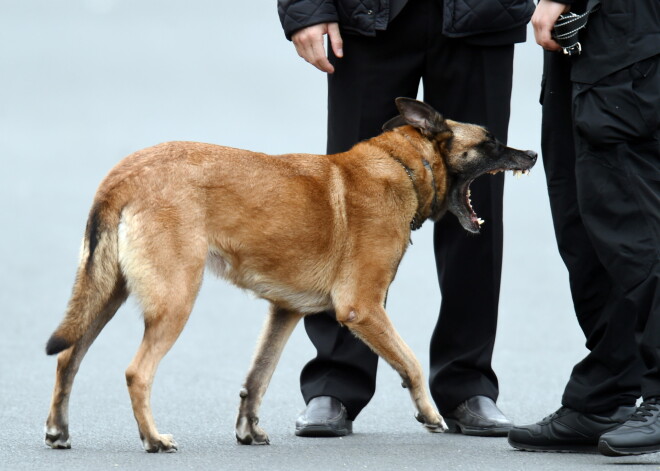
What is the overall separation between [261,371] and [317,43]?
4.76 ft

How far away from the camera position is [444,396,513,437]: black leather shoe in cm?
545

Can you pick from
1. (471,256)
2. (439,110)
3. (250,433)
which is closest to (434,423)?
(250,433)

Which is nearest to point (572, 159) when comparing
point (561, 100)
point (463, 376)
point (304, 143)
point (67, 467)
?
point (561, 100)

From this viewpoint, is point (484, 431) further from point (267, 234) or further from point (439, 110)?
point (439, 110)

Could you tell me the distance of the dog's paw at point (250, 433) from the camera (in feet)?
16.9

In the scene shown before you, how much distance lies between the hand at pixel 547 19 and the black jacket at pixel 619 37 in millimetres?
131

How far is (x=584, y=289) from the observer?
5.00m

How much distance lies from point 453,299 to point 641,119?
4.84ft

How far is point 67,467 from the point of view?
446 cm

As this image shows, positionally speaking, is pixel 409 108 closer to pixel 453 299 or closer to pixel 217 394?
pixel 453 299

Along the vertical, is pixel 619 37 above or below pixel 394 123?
above

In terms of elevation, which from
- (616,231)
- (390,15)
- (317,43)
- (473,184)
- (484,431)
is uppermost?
(390,15)

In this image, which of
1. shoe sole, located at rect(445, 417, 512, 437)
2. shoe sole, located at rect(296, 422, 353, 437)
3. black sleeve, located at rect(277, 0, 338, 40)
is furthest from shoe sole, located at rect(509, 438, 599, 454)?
black sleeve, located at rect(277, 0, 338, 40)

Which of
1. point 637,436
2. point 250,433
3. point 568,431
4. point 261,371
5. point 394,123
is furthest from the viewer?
point 394,123
